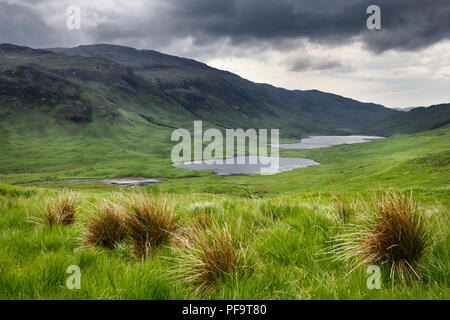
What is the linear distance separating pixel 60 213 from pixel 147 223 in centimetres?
275

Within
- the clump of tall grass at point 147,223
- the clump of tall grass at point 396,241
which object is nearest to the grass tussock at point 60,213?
the clump of tall grass at point 147,223

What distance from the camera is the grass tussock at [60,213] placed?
6137 mm

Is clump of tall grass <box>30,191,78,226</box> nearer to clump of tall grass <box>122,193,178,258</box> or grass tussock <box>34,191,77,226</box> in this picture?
grass tussock <box>34,191,77,226</box>

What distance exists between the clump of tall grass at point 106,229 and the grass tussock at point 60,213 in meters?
1.54

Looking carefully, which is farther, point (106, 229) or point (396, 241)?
point (106, 229)

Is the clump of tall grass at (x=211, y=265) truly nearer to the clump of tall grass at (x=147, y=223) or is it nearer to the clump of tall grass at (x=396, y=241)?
the clump of tall grass at (x=147, y=223)

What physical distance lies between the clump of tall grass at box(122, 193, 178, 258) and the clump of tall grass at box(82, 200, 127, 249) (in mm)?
164

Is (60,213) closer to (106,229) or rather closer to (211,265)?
(106,229)

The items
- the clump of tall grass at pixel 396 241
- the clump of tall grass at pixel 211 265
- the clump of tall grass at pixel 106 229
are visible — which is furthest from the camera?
the clump of tall grass at pixel 106 229

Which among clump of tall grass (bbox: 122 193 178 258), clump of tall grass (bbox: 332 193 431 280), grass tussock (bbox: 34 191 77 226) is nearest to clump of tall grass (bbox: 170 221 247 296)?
clump of tall grass (bbox: 122 193 178 258)

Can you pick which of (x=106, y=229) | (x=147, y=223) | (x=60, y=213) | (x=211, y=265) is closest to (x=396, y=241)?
(x=211, y=265)

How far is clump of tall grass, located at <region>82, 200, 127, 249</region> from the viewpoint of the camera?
4895 mm

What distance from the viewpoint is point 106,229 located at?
501 centimetres
